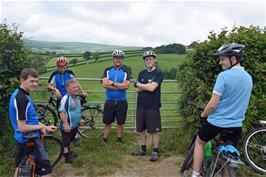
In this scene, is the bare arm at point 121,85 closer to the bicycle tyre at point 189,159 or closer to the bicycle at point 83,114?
the bicycle at point 83,114

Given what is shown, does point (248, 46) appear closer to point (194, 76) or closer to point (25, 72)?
point (194, 76)

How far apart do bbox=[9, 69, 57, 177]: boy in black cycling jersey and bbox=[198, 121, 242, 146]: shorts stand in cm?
205

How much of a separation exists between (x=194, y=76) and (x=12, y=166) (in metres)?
3.77

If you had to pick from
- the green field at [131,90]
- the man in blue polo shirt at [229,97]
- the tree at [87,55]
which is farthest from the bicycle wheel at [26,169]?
the tree at [87,55]

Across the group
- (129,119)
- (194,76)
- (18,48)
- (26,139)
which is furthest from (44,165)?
(129,119)

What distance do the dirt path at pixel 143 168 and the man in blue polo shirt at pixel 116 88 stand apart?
94 cm

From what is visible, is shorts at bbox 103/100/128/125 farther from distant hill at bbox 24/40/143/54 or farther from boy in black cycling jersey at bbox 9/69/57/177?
boy in black cycling jersey at bbox 9/69/57/177

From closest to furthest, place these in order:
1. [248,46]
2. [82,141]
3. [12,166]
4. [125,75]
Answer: [12,166]
[248,46]
[125,75]
[82,141]

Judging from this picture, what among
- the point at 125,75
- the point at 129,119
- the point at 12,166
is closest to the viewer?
the point at 12,166

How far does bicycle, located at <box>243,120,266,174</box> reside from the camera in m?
5.73

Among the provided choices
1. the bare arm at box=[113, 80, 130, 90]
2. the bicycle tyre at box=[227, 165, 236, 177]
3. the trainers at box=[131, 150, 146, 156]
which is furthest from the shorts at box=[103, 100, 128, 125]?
the bicycle tyre at box=[227, 165, 236, 177]

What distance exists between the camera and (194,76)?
21.0ft

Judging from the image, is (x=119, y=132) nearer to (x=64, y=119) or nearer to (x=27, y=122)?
(x=64, y=119)

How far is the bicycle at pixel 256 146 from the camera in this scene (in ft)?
18.8
